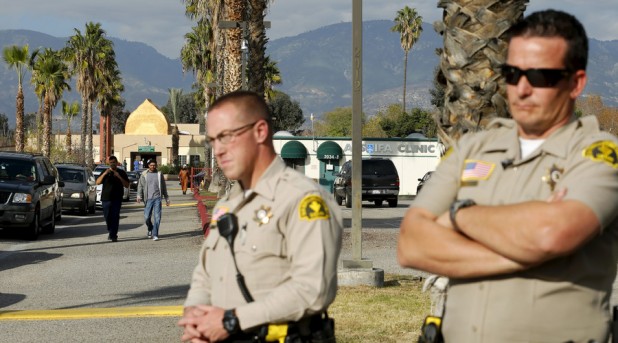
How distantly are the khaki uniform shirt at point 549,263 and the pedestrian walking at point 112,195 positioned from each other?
20.3 meters

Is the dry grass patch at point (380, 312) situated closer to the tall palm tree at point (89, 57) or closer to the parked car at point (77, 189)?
the parked car at point (77, 189)

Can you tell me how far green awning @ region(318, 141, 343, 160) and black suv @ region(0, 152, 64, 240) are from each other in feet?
98.6

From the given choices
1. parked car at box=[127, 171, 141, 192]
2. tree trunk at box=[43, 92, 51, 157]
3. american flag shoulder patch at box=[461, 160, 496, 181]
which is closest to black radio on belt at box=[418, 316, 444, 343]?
american flag shoulder patch at box=[461, 160, 496, 181]

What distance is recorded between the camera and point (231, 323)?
4.02 metres

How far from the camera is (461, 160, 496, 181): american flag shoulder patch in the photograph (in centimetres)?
350

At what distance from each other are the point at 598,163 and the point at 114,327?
26.8 ft

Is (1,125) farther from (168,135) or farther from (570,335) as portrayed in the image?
(570,335)

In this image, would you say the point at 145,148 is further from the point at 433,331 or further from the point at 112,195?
→ the point at 433,331

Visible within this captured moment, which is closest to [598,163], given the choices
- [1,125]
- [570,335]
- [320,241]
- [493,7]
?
[570,335]

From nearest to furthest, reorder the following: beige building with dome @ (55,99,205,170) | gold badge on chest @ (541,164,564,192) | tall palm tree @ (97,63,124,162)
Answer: gold badge on chest @ (541,164,564,192) < tall palm tree @ (97,63,124,162) < beige building with dome @ (55,99,205,170)

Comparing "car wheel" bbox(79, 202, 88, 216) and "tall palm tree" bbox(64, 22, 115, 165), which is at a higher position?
"tall palm tree" bbox(64, 22, 115, 165)

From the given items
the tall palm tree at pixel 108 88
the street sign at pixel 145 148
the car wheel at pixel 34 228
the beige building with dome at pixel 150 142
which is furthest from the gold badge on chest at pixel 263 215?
the street sign at pixel 145 148

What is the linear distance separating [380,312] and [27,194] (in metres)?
14.0

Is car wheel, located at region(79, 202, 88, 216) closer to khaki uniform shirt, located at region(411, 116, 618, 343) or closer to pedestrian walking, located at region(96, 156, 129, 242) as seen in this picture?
pedestrian walking, located at region(96, 156, 129, 242)
